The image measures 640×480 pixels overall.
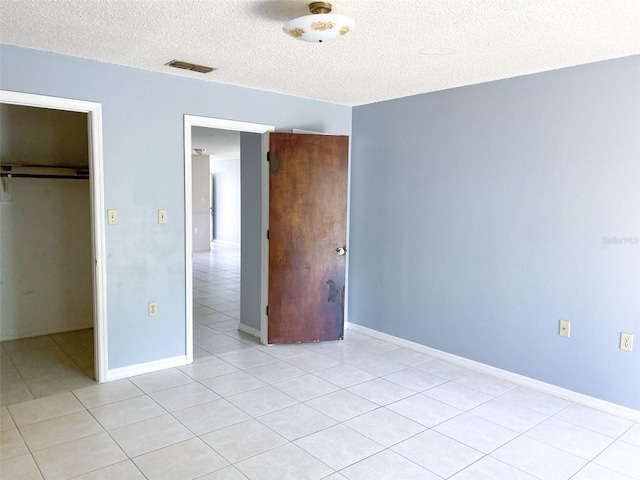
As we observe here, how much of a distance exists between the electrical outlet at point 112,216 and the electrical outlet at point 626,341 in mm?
3520

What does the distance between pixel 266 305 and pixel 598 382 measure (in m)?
2.64

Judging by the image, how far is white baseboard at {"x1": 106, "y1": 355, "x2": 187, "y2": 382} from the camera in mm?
3375

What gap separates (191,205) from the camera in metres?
3.84

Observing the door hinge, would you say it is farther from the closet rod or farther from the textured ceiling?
the closet rod

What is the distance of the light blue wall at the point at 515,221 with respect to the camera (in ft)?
9.68

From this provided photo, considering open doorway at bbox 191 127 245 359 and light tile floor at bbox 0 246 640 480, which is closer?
light tile floor at bbox 0 246 640 480

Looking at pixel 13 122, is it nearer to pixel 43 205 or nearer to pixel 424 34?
pixel 43 205

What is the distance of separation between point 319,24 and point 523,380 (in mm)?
2862

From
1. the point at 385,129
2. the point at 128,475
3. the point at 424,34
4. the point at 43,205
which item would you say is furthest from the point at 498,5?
the point at 43,205

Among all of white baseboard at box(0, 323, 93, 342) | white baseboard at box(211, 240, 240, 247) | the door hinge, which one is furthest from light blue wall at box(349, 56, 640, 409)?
white baseboard at box(211, 240, 240, 247)

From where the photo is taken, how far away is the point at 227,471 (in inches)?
88.7

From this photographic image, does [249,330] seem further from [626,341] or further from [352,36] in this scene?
[626,341]

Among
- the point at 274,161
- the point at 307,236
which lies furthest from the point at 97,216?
the point at 307,236

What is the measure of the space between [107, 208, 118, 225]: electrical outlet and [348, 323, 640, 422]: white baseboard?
259cm
